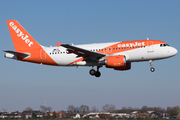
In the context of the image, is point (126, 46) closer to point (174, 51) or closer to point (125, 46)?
point (125, 46)

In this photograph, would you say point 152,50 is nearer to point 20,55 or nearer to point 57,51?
point 57,51

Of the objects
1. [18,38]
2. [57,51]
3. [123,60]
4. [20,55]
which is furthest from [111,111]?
[18,38]

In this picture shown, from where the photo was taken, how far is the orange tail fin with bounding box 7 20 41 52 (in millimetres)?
44344

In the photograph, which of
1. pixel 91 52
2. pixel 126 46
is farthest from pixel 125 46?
pixel 91 52

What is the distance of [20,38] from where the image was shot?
45.2 meters

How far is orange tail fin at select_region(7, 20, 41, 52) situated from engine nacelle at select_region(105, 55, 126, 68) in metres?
11.9

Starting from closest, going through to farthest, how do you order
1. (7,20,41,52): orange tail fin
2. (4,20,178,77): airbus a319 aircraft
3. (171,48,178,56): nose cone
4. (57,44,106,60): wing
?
(57,44,106,60): wing
(4,20,178,77): airbus a319 aircraft
(171,48,178,56): nose cone
(7,20,41,52): orange tail fin

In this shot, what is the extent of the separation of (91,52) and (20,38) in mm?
13249

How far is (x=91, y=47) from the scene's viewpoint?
41.1 m

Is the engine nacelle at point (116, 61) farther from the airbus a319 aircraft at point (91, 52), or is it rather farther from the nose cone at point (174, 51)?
the nose cone at point (174, 51)

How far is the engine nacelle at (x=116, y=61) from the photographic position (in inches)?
1513

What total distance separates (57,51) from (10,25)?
993cm

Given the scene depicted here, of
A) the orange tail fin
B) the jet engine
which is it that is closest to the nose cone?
the jet engine

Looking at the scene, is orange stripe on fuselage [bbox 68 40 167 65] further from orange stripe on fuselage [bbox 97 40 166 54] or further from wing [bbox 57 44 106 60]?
wing [bbox 57 44 106 60]
